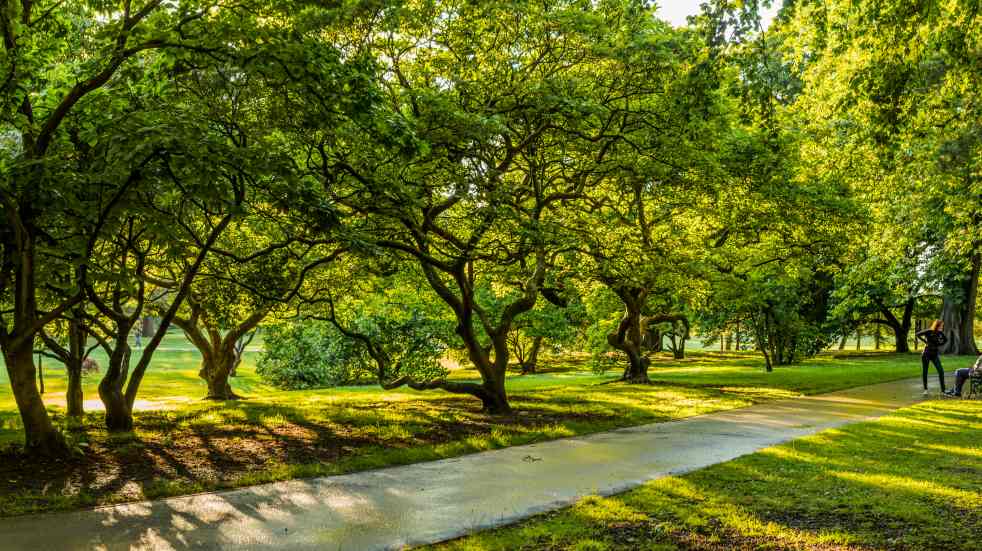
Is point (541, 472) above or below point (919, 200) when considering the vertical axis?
below

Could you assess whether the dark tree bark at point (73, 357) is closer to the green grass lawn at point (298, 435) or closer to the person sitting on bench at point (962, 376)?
the green grass lawn at point (298, 435)

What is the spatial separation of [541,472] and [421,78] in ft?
25.4

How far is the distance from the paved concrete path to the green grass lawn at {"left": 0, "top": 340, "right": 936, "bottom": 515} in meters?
0.62

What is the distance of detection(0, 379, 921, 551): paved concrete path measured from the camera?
577 centimetres

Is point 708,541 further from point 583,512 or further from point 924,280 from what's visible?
point 924,280

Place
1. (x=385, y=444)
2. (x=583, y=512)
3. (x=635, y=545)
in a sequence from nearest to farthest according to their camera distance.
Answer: (x=635, y=545) < (x=583, y=512) < (x=385, y=444)

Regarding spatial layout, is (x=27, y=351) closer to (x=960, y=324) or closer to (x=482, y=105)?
(x=482, y=105)

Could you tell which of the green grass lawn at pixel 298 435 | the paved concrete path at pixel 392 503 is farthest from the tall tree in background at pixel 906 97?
the green grass lawn at pixel 298 435

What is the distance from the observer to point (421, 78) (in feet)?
42.4

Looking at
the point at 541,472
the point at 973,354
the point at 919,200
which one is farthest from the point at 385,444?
the point at 973,354

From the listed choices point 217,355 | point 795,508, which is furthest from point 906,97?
point 217,355

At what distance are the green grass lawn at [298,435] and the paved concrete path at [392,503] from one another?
0.62 m

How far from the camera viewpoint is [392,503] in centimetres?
692

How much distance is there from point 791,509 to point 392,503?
12.4 ft
